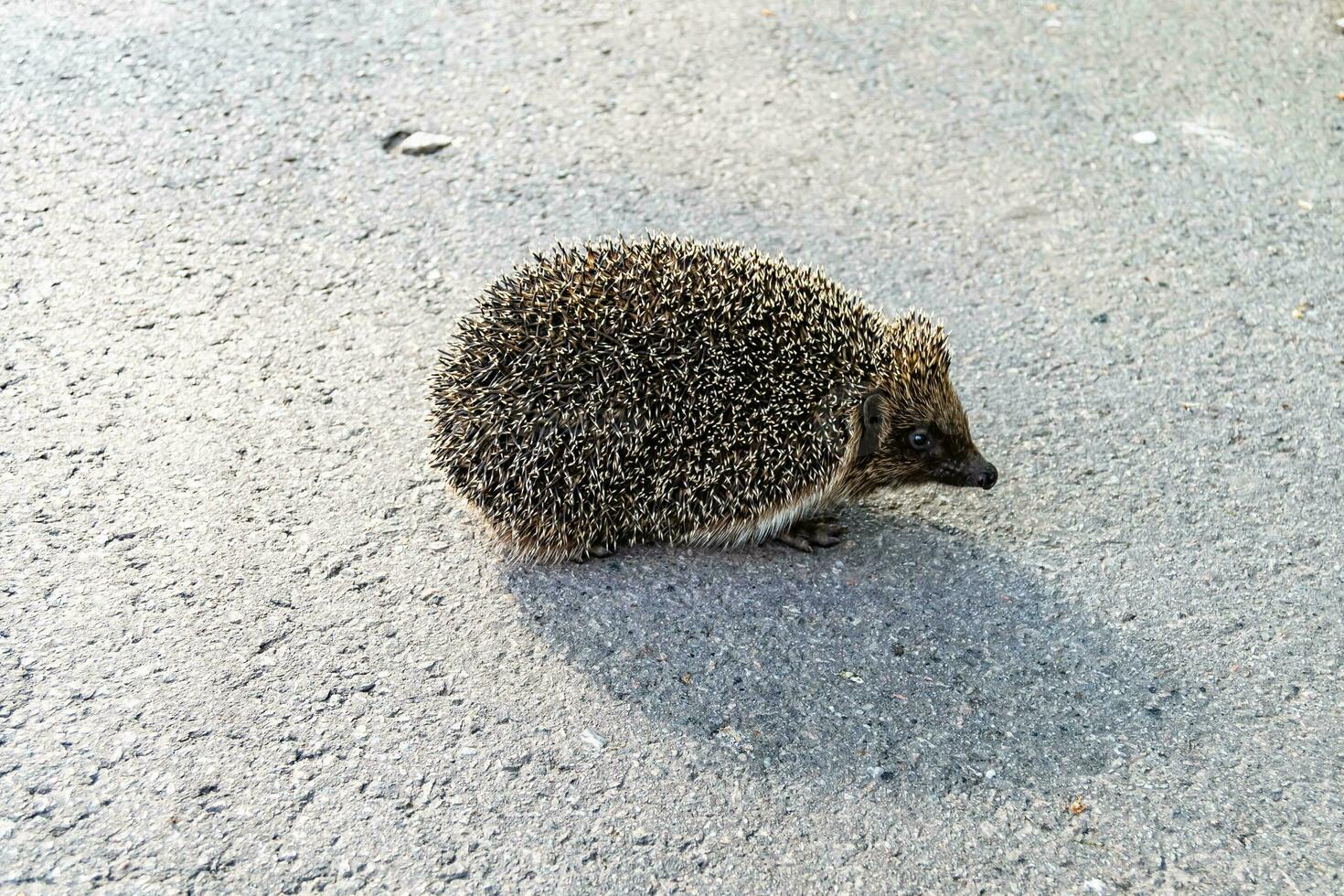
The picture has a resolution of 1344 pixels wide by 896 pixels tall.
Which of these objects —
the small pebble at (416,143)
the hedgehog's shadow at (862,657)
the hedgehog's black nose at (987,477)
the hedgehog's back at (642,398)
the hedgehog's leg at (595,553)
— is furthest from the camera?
the small pebble at (416,143)

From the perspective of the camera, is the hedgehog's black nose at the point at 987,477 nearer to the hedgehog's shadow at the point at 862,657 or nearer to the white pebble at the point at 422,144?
the hedgehog's shadow at the point at 862,657

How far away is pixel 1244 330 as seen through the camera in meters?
5.76

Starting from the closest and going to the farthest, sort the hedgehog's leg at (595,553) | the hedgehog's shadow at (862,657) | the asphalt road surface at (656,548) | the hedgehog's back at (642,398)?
1. the asphalt road surface at (656,548)
2. the hedgehog's shadow at (862,657)
3. the hedgehog's back at (642,398)
4. the hedgehog's leg at (595,553)

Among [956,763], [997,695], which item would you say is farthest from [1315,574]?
[956,763]

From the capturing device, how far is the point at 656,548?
15.0ft

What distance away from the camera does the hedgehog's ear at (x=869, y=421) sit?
4.55 meters

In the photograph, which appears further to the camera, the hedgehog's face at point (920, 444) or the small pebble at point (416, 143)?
the small pebble at point (416, 143)

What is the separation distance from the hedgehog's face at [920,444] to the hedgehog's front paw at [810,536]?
0.25 metres

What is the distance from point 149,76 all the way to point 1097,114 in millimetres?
5338

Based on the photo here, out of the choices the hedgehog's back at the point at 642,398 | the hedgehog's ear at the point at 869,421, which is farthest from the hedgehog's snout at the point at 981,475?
the hedgehog's back at the point at 642,398

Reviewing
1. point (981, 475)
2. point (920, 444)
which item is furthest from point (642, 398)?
point (981, 475)

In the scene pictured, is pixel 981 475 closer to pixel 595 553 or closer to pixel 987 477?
pixel 987 477

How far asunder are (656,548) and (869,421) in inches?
35.5

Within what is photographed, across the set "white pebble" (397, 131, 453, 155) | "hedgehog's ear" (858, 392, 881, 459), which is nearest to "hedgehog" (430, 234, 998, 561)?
"hedgehog's ear" (858, 392, 881, 459)
